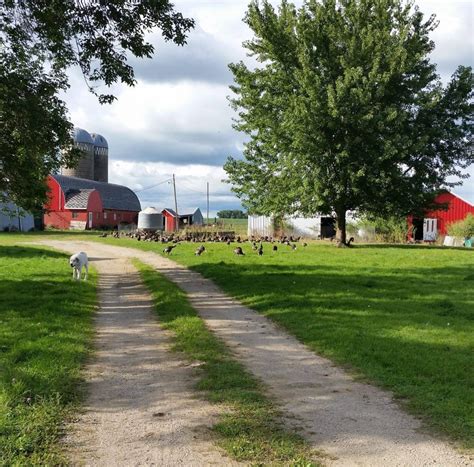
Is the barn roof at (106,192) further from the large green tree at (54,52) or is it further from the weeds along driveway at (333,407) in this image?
the weeds along driveway at (333,407)

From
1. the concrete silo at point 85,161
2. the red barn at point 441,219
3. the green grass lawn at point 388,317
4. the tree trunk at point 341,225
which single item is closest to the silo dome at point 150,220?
the concrete silo at point 85,161

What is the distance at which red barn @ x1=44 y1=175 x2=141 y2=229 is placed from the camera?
64.3m

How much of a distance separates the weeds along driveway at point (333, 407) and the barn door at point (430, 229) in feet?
124

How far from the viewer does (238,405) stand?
17.2ft

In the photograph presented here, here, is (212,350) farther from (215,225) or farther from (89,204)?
(89,204)

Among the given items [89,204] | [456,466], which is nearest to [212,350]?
[456,466]

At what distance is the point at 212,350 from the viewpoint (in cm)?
754

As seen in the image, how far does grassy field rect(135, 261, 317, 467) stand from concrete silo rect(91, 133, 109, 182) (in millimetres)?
78760

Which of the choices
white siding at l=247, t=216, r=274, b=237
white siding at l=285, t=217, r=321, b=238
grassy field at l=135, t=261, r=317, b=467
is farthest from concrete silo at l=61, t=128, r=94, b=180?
grassy field at l=135, t=261, r=317, b=467

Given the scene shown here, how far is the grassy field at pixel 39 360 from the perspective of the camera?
434cm

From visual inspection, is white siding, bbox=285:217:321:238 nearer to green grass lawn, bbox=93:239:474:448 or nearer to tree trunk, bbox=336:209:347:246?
tree trunk, bbox=336:209:347:246

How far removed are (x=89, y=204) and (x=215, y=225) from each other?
23680mm

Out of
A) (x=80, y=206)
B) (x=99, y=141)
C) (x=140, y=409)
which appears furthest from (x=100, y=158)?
(x=140, y=409)

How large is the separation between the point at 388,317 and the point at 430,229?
36883 millimetres
